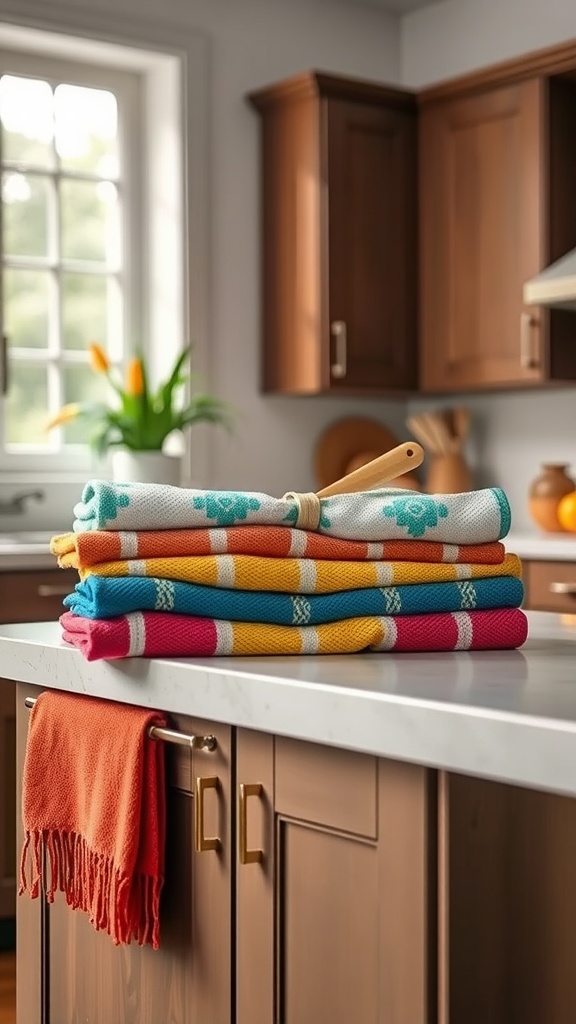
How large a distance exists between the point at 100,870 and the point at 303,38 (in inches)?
141

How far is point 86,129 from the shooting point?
4.34m

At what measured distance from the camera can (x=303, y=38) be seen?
4578 millimetres

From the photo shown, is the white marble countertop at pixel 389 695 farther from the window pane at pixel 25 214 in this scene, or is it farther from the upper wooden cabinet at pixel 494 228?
the window pane at pixel 25 214

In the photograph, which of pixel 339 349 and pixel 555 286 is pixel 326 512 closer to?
pixel 555 286

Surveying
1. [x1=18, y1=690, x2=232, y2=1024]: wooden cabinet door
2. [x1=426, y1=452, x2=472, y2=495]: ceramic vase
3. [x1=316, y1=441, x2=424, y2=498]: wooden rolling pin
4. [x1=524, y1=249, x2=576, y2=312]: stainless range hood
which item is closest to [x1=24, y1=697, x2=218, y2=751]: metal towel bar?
[x1=18, y1=690, x2=232, y2=1024]: wooden cabinet door

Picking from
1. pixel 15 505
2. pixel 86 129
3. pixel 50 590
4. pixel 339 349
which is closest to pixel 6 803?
pixel 50 590

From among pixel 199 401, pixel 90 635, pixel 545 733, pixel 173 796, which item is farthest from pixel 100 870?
pixel 199 401

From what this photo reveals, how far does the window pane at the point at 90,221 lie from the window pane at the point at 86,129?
59mm

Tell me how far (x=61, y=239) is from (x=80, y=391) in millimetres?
457

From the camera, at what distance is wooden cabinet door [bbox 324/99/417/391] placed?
422cm

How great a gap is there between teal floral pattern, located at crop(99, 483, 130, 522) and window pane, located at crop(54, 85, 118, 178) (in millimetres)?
2996

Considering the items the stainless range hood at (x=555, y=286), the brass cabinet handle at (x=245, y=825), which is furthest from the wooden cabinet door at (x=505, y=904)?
the stainless range hood at (x=555, y=286)

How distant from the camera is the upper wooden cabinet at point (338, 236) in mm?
4207

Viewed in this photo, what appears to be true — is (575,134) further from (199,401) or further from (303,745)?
(303,745)
